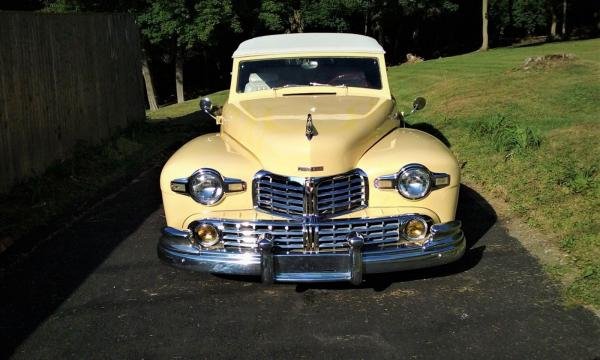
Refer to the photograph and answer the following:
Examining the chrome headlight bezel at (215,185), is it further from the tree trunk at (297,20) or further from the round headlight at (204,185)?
the tree trunk at (297,20)

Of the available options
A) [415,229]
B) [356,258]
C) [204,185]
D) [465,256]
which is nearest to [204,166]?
[204,185]

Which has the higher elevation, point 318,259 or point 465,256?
point 318,259

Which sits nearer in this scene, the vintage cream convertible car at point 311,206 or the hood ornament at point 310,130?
the vintage cream convertible car at point 311,206

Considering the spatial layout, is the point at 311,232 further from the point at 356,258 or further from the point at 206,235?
the point at 206,235

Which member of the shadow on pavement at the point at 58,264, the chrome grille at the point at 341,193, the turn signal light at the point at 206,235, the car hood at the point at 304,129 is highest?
the car hood at the point at 304,129

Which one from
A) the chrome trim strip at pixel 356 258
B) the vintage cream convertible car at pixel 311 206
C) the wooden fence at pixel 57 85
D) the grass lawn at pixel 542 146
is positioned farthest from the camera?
the wooden fence at pixel 57 85

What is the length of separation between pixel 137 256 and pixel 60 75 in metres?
4.34

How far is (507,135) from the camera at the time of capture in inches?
322

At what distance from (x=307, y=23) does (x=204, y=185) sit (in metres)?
32.0

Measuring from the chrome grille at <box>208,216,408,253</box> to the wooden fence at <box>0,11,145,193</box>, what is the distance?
3.91 metres

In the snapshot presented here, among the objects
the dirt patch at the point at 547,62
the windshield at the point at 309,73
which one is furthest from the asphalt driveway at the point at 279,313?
the dirt patch at the point at 547,62

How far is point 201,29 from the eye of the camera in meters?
27.3

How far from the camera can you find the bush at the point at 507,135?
7.85 m

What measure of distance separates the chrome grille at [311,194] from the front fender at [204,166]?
9cm
